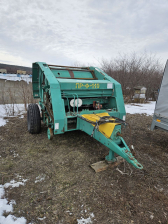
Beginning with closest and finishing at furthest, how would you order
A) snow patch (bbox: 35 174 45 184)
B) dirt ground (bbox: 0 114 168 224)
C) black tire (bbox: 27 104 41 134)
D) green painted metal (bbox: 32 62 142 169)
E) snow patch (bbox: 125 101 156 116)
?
dirt ground (bbox: 0 114 168 224), snow patch (bbox: 35 174 45 184), green painted metal (bbox: 32 62 142 169), black tire (bbox: 27 104 41 134), snow patch (bbox: 125 101 156 116)

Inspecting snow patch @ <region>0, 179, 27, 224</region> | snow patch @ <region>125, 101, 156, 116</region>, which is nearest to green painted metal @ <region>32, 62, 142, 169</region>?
snow patch @ <region>0, 179, 27, 224</region>

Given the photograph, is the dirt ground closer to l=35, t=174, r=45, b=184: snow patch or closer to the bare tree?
l=35, t=174, r=45, b=184: snow patch

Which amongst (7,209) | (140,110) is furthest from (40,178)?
(140,110)

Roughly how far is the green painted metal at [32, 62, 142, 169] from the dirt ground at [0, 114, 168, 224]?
503mm

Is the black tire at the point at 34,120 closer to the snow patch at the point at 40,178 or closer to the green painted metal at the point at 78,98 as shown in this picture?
the green painted metal at the point at 78,98

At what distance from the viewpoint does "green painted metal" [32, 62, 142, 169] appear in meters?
2.69

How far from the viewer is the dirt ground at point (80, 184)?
1.82m

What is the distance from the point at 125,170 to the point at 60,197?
3.94 feet

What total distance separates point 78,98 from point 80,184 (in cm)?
192

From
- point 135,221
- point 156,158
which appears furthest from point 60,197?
point 156,158

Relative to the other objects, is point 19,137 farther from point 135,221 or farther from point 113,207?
point 135,221

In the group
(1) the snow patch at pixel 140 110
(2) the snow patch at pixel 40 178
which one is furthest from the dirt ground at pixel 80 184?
(1) the snow patch at pixel 140 110

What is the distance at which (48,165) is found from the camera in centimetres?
277

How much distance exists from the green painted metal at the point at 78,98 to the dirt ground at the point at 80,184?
0.50 m
